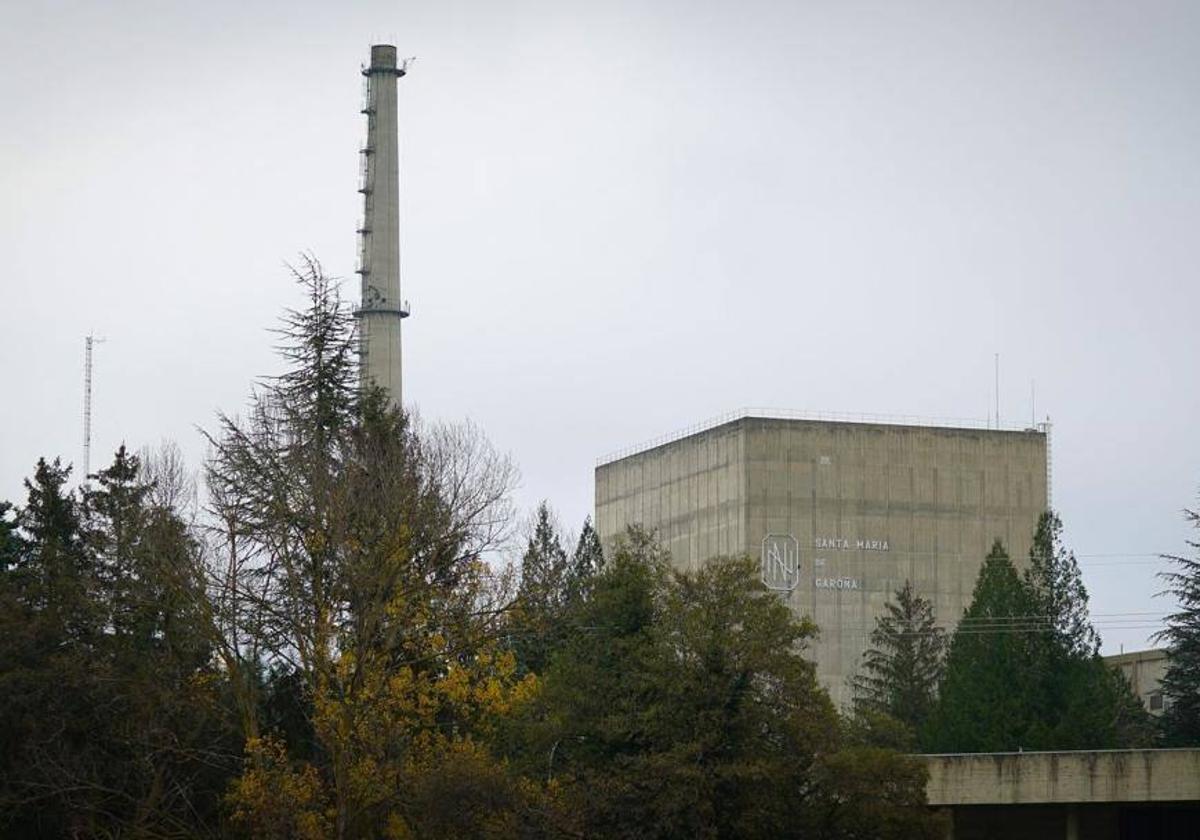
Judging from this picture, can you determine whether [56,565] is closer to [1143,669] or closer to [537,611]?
[537,611]

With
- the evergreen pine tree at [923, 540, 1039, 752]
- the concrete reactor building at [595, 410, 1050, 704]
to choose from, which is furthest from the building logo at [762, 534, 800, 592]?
the evergreen pine tree at [923, 540, 1039, 752]

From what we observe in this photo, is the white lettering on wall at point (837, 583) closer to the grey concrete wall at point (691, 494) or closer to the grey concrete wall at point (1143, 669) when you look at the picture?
Result: the grey concrete wall at point (691, 494)

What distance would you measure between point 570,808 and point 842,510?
236 feet

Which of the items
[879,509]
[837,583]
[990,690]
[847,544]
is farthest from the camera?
[879,509]

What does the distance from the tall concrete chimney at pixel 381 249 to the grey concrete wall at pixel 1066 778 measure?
2480 inches

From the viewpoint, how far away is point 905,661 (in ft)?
355

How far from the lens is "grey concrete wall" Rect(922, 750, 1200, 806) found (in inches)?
2378

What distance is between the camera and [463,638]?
57562 millimetres

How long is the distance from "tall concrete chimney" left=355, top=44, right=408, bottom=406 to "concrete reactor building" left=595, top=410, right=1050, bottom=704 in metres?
18.0

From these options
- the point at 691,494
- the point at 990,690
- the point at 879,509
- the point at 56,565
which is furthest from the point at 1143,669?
the point at 56,565

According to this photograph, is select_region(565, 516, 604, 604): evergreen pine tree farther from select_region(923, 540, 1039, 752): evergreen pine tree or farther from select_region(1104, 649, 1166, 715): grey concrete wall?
select_region(1104, 649, 1166, 715): grey concrete wall

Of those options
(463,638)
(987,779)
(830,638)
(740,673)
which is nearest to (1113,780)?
(987,779)

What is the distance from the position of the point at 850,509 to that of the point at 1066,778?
6118 cm

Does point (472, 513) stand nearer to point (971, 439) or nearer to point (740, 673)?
point (740, 673)
